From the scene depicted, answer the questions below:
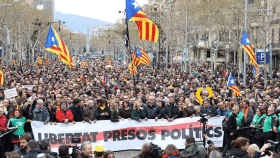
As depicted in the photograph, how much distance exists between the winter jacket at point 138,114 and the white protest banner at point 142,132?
0.11 m

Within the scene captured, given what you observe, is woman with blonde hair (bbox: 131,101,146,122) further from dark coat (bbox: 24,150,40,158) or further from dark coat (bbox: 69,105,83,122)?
dark coat (bbox: 24,150,40,158)

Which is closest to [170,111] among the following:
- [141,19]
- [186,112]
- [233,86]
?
[186,112]

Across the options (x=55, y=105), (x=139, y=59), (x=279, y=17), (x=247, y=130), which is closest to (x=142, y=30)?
(x=55, y=105)

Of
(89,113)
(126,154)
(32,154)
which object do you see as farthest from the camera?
(89,113)

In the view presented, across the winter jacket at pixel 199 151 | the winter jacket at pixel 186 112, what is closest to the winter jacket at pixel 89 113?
the winter jacket at pixel 186 112

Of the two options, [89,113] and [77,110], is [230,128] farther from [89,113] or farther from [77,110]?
[77,110]

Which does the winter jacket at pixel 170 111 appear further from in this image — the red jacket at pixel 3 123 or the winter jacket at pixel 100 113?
the red jacket at pixel 3 123

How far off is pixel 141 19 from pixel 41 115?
4826mm

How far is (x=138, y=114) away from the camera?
34.0 feet

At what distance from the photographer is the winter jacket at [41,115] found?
9828 mm

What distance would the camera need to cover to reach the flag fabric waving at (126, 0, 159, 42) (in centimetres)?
1299

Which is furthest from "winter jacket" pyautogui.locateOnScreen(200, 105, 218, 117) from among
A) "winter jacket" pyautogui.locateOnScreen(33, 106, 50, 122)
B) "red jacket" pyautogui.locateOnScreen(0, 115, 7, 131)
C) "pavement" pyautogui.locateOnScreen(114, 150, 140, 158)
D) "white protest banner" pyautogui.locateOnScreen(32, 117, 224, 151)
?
"red jacket" pyautogui.locateOnScreen(0, 115, 7, 131)

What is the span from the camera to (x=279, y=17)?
3300cm

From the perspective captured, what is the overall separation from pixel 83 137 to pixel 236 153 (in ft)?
15.7
